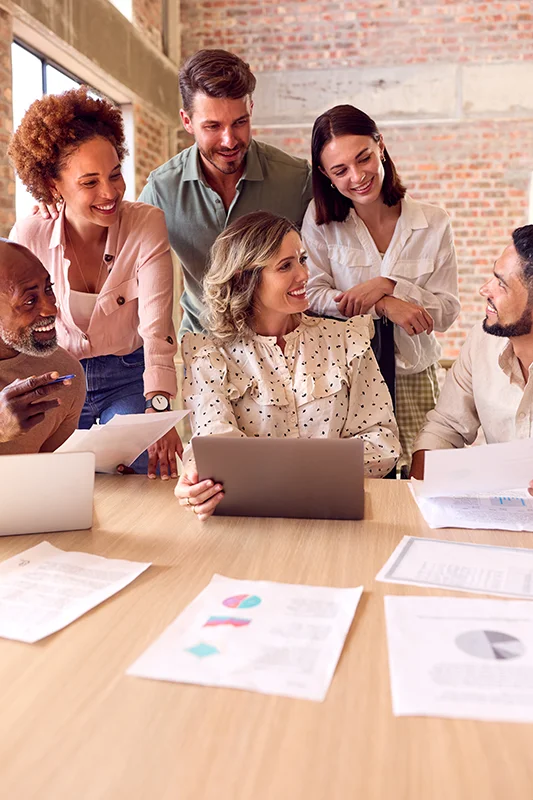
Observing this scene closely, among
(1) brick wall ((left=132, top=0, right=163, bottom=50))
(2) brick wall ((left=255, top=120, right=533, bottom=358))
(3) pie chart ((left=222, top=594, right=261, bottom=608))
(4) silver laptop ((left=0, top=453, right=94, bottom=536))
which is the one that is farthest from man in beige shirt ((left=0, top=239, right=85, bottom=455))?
(2) brick wall ((left=255, top=120, right=533, bottom=358))

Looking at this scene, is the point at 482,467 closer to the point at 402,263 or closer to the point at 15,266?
the point at 15,266

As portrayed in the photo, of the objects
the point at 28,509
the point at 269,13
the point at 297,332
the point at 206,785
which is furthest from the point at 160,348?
the point at 269,13

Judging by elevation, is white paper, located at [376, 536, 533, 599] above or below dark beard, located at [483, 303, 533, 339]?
below

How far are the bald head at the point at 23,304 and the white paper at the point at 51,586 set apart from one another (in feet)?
1.92

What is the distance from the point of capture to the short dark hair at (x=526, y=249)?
2.08 m

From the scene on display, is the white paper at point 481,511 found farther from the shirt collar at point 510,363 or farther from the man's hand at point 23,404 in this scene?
the man's hand at point 23,404

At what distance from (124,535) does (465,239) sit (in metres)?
5.53

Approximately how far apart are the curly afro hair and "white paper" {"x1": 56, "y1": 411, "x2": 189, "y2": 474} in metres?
0.83

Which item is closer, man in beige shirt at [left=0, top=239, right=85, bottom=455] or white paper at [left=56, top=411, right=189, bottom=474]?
white paper at [left=56, top=411, right=189, bottom=474]

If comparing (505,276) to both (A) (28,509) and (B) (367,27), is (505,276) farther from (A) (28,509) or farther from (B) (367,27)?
(B) (367,27)

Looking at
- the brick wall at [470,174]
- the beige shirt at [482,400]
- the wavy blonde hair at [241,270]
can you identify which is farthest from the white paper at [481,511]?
the brick wall at [470,174]

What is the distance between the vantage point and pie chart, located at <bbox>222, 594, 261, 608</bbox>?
111cm

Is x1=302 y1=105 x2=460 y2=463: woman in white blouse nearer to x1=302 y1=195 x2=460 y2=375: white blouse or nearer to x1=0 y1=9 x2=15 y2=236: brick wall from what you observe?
x1=302 y1=195 x2=460 y2=375: white blouse

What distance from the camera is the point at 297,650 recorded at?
0.96 metres
